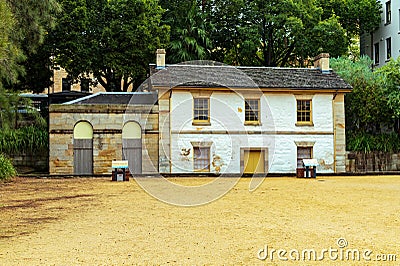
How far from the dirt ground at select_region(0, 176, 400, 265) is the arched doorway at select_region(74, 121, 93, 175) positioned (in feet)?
26.2

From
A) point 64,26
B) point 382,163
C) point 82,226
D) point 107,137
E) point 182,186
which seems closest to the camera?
point 82,226

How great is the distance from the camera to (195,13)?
34.2 m

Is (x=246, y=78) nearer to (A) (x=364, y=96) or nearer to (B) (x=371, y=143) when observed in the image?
(A) (x=364, y=96)

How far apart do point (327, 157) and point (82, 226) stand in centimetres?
1845

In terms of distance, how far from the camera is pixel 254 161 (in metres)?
25.8

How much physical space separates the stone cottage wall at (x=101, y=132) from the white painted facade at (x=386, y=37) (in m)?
21.7

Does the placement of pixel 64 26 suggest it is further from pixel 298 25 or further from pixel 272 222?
pixel 272 222

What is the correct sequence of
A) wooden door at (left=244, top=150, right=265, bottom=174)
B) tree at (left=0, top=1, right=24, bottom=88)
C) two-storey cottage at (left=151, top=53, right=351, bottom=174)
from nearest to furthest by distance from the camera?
tree at (left=0, top=1, right=24, bottom=88)
two-storey cottage at (left=151, top=53, right=351, bottom=174)
wooden door at (left=244, top=150, right=265, bottom=174)

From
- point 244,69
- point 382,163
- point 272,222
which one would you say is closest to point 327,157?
point 382,163

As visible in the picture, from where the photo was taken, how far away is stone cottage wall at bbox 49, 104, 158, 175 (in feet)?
78.1

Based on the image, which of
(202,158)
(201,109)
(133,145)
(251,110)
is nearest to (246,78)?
(251,110)

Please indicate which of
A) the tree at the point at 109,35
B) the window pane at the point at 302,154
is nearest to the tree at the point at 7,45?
the tree at the point at 109,35

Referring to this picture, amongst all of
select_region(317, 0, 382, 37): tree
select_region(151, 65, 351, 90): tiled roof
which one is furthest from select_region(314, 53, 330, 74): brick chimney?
select_region(317, 0, 382, 37): tree

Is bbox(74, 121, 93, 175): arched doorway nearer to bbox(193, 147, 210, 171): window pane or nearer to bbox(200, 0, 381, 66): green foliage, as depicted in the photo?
bbox(193, 147, 210, 171): window pane
